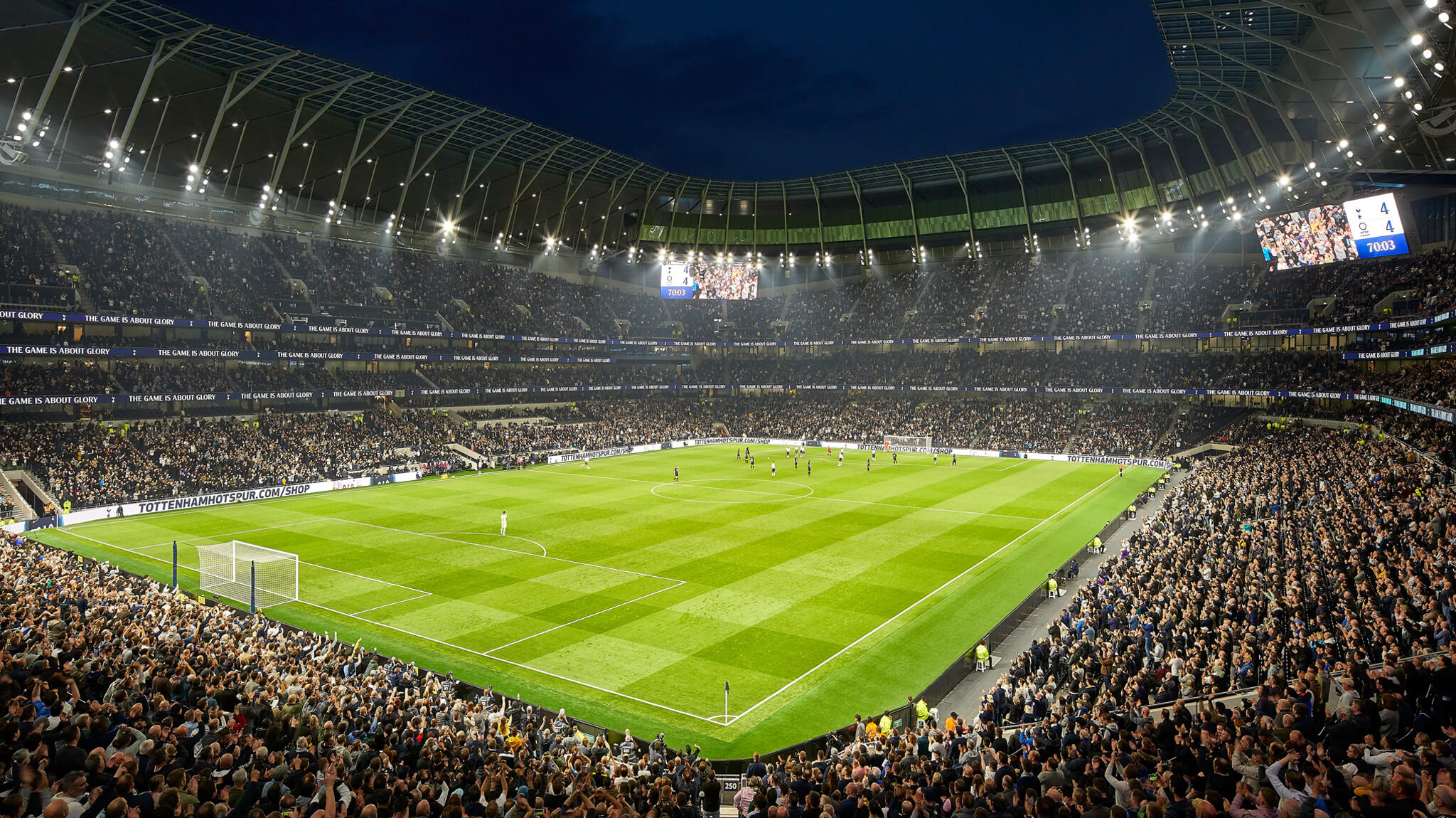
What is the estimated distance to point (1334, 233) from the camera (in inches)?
2025

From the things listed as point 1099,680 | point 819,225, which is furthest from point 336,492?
point 819,225

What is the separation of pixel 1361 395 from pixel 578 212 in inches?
2577

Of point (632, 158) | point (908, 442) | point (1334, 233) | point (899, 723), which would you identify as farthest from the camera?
point (632, 158)

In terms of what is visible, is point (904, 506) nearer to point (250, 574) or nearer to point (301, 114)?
point (250, 574)

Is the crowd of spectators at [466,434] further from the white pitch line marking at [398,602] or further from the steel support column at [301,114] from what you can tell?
the white pitch line marking at [398,602]

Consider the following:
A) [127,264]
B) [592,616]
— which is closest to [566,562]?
[592,616]

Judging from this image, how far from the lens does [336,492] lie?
46.8 meters

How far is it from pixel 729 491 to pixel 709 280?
45.5 metres

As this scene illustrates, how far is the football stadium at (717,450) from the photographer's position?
33.0 feet

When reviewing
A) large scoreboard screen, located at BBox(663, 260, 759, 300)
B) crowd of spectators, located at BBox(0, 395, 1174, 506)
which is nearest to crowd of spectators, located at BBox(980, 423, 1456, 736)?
crowd of spectators, located at BBox(0, 395, 1174, 506)

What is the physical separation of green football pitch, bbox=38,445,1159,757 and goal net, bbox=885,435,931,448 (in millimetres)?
18155

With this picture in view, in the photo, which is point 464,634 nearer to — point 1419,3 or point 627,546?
point 627,546

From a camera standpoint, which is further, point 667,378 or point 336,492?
point 667,378

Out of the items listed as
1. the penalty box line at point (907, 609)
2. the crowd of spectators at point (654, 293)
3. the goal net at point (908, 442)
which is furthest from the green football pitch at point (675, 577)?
the crowd of spectators at point (654, 293)
